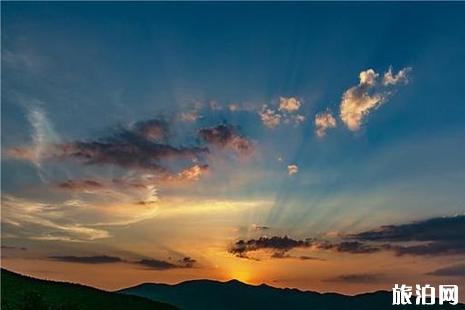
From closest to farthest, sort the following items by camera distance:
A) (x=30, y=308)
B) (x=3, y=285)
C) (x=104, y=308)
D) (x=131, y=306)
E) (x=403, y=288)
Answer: (x=403, y=288) → (x=30, y=308) → (x=3, y=285) → (x=104, y=308) → (x=131, y=306)

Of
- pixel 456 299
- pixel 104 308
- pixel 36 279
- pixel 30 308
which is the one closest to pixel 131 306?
pixel 104 308

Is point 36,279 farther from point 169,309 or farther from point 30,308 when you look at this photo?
point 30,308

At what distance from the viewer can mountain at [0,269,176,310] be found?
117 m

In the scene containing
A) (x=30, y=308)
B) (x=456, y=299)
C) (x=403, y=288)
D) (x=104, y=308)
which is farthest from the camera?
(x=104, y=308)

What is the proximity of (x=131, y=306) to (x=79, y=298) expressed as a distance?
13.8m

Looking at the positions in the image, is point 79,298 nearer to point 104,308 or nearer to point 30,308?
point 104,308

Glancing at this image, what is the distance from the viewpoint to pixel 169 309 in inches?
5881

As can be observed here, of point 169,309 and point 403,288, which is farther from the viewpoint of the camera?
point 169,309

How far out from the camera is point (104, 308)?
135000mm

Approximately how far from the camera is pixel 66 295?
137 m

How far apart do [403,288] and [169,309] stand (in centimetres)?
7545

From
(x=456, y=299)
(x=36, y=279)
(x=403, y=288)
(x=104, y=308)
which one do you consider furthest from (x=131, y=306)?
(x=456, y=299)

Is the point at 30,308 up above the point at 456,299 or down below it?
below

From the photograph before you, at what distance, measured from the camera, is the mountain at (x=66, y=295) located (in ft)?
385
